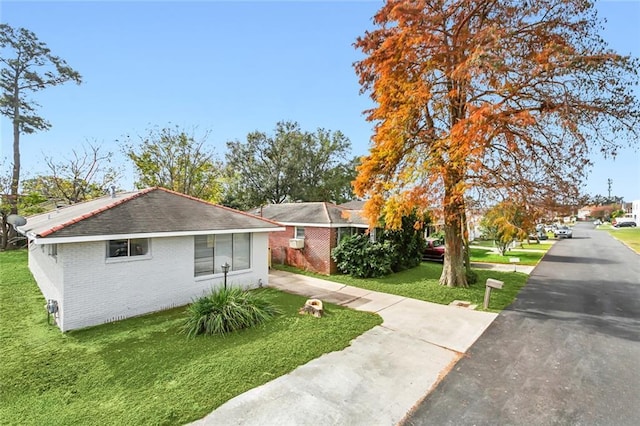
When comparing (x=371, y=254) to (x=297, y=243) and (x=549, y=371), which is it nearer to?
(x=297, y=243)

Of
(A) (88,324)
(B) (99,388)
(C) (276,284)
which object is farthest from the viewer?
(C) (276,284)

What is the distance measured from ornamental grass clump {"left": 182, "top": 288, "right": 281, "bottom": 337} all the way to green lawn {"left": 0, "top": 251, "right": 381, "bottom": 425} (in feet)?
0.91

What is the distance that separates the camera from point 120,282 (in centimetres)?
835

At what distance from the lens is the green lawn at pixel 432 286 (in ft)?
36.4

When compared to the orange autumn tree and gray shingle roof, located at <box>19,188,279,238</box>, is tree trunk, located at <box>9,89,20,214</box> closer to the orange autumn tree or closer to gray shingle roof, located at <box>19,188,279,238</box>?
gray shingle roof, located at <box>19,188,279,238</box>

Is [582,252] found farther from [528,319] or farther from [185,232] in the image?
[185,232]

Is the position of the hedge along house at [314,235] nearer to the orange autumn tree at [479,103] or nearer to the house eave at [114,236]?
the orange autumn tree at [479,103]

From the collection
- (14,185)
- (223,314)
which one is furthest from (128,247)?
(14,185)

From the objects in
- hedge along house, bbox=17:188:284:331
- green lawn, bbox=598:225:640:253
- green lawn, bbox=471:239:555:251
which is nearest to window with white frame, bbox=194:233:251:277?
hedge along house, bbox=17:188:284:331

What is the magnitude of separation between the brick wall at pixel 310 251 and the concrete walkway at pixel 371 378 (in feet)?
20.1

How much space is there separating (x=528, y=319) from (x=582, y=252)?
2271 cm

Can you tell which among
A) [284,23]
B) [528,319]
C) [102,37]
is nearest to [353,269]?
[528,319]

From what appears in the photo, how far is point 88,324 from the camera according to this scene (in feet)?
25.7

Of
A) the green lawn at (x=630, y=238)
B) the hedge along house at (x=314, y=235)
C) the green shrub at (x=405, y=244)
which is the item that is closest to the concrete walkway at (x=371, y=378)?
the hedge along house at (x=314, y=235)
